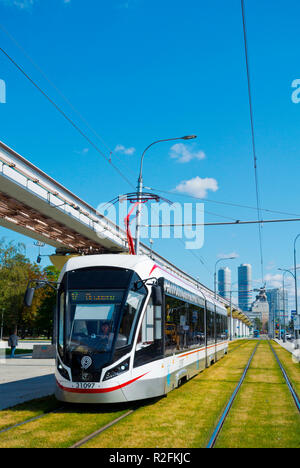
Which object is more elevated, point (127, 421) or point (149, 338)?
point (149, 338)

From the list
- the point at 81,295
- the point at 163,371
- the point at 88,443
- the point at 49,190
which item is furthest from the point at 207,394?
the point at 49,190

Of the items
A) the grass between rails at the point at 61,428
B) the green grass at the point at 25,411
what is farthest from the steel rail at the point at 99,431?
the green grass at the point at 25,411

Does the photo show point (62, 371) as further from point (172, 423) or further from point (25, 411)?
point (172, 423)

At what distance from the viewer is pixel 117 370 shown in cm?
934

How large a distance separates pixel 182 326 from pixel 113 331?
4177mm

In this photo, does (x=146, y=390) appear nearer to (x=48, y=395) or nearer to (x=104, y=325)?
(x=104, y=325)

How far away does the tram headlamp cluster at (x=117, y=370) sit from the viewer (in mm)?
9258

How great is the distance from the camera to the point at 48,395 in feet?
40.5

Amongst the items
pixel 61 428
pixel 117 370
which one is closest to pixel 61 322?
pixel 117 370

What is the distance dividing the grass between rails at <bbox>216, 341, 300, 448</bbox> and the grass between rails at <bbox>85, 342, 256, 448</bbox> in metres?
0.34

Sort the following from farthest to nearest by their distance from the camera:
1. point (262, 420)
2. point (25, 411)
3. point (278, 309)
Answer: point (278, 309)
point (25, 411)
point (262, 420)

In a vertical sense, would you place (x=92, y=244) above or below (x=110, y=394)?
above

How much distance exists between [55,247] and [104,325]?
19.2 meters
